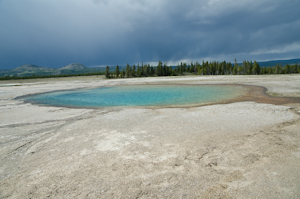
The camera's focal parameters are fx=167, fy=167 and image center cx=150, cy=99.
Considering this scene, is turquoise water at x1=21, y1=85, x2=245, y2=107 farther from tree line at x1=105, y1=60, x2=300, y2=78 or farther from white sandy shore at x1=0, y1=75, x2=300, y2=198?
tree line at x1=105, y1=60, x2=300, y2=78

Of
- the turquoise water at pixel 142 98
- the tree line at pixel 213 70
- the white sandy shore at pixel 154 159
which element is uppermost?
the tree line at pixel 213 70

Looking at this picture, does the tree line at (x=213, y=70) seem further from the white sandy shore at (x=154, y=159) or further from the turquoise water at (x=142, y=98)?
the white sandy shore at (x=154, y=159)

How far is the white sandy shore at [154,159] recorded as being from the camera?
3.95 metres

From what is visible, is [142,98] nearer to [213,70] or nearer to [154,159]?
[154,159]

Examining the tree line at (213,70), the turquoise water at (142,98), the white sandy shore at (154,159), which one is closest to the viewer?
the white sandy shore at (154,159)

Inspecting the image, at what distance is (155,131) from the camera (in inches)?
308

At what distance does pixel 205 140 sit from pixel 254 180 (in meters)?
2.50

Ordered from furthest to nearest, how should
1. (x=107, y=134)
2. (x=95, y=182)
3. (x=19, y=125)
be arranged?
(x=19, y=125) < (x=107, y=134) < (x=95, y=182)

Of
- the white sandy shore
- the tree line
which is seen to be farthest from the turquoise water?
the tree line

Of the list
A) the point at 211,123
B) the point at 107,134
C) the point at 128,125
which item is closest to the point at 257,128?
the point at 211,123

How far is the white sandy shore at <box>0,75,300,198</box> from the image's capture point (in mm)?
3951

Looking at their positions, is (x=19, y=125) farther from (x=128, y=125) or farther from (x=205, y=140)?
(x=205, y=140)

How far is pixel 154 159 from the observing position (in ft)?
17.2

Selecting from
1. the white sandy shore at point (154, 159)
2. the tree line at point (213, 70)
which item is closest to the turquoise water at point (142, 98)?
the white sandy shore at point (154, 159)
